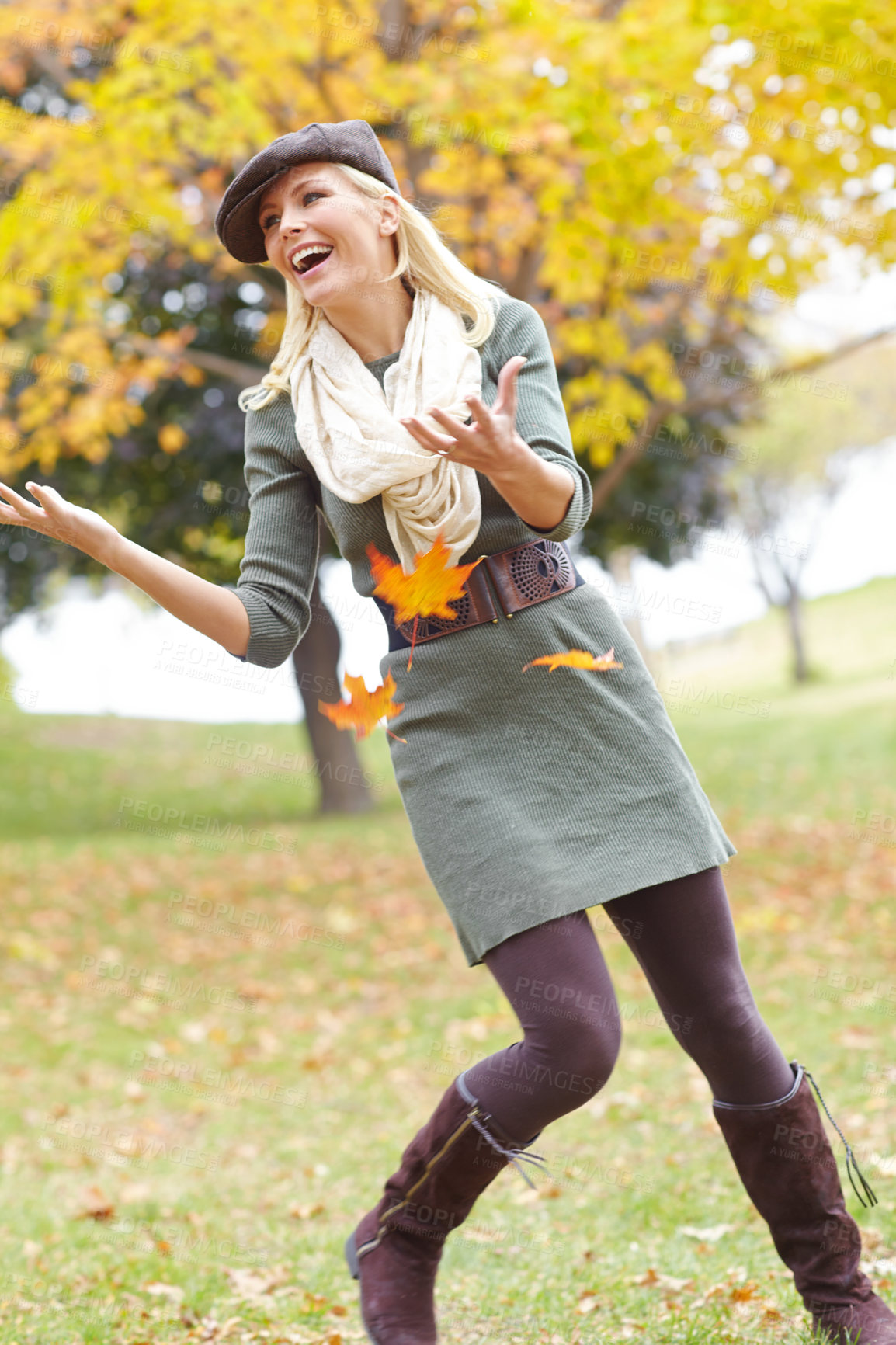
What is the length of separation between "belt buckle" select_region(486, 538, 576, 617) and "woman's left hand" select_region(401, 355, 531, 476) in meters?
0.39

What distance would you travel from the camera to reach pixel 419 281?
246cm

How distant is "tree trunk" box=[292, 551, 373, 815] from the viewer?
45.1 ft

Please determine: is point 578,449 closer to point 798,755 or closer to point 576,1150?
point 576,1150

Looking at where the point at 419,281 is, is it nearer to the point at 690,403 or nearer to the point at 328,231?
the point at 328,231

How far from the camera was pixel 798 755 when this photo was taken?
628 inches

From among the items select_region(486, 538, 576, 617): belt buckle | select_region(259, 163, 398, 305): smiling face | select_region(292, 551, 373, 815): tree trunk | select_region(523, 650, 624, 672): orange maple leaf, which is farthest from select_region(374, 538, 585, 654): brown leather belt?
select_region(292, 551, 373, 815): tree trunk

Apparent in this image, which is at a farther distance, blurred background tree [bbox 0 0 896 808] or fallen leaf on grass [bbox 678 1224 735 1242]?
blurred background tree [bbox 0 0 896 808]

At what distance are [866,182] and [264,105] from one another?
4.00m

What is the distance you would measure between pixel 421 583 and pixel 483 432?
0.46 metres

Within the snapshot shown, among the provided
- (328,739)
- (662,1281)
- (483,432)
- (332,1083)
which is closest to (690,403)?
(332,1083)

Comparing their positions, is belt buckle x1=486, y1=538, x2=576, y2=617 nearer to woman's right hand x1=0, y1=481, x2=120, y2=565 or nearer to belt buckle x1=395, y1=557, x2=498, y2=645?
belt buckle x1=395, y1=557, x2=498, y2=645

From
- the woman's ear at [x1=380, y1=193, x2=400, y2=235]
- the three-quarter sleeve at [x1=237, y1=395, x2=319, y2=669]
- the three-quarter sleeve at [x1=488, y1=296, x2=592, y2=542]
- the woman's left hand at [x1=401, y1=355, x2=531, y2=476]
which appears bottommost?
the three-quarter sleeve at [x1=237, y1=395, x2=319, y2=669]

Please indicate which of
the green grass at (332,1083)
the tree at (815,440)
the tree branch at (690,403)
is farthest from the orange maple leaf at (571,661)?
the tree at (815,440)

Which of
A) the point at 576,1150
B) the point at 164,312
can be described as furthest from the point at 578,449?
the point at 576,1150
